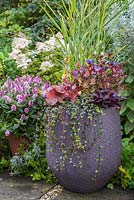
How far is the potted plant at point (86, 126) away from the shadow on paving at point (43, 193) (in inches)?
3.7

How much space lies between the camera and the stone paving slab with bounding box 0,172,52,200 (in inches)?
122

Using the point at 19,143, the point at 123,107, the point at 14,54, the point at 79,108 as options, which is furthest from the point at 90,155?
the point at 14,54

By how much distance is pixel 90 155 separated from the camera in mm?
2900

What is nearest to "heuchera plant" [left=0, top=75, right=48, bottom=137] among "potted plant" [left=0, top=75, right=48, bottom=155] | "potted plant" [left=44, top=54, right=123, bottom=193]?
"potted plant" [left=0, top=75, right=48, bottom=155]

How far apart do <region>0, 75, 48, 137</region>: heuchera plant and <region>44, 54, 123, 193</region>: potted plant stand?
490 mm

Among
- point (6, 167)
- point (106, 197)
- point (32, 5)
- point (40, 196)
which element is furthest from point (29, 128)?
point (32, 5)

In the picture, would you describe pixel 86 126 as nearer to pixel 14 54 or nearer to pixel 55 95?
pixel 55 95

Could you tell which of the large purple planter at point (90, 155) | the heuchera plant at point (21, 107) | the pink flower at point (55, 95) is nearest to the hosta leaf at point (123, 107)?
the large purple planter at point (90, 155)

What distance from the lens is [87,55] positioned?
3.43 metres

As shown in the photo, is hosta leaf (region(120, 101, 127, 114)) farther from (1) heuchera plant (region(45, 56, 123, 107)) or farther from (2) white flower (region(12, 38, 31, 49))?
(2) white flower (region(12, 38, 31, 49))

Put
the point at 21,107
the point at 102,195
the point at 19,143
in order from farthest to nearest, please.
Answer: the point at 19,143, the point at 21,107, the point at 102,195

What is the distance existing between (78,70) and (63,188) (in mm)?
923

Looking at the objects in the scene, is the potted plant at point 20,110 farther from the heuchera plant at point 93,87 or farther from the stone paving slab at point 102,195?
the stone paving slab at point 102,195

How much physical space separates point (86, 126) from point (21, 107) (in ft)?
2.65
